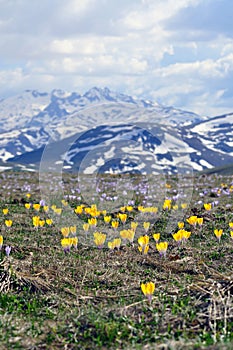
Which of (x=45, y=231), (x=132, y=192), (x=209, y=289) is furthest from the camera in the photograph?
(x=132, y=192)

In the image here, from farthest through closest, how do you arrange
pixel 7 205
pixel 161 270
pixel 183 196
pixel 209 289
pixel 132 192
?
pixel 132 192
pixel 183 196
pixel 7 205
pixel 161 270
pixel 209 289

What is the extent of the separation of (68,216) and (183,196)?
7578mm

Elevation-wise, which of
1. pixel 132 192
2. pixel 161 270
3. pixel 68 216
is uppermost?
pixel 161 270

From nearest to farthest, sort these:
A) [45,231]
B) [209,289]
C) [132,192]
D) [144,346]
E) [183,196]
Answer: [144,346], [209,289], [45,231], [183,196], [132,192]

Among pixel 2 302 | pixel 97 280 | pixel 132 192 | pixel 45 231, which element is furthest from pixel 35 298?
pixel 132 192

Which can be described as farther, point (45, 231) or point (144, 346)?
point (45, 231)

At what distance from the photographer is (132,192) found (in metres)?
25.2

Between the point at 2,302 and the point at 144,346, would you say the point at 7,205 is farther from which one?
the point at 144,346

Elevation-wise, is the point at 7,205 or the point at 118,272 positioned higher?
the point at 118,272

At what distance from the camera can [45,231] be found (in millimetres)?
13195

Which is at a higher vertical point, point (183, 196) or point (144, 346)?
point (144, 346)

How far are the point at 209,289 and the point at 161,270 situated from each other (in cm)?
181

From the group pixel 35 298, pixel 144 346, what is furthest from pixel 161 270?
pixel 144 346

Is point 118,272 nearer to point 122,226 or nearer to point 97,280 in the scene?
point 97,280
